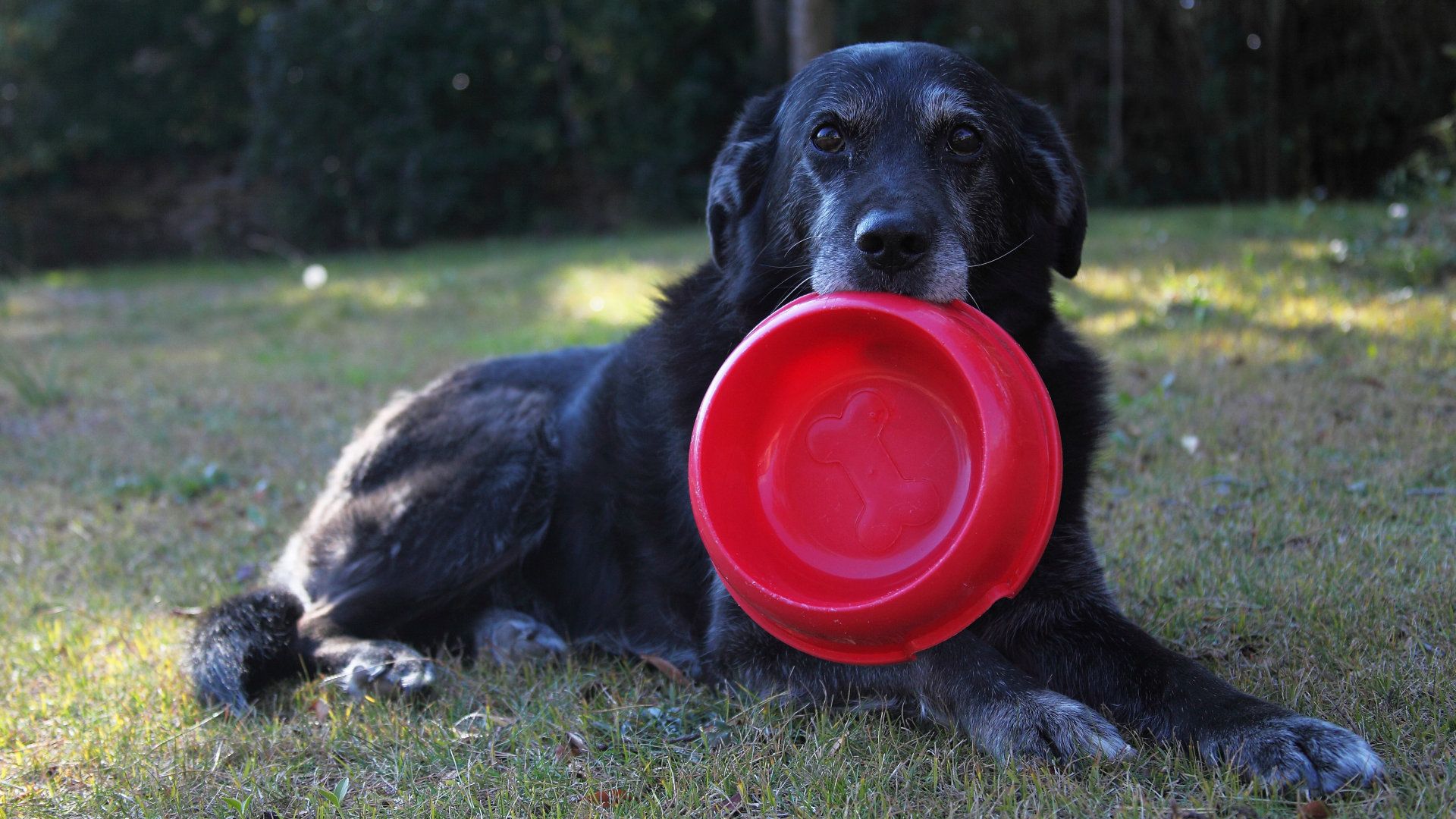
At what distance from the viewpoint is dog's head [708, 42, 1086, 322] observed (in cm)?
268

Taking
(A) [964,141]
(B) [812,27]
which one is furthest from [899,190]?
(B) [812,27]

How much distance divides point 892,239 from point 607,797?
140 centimetres

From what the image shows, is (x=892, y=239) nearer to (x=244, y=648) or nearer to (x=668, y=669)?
(x=668, y=669)

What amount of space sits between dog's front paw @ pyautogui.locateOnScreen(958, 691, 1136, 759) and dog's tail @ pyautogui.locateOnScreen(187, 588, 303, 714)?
6.24 ft

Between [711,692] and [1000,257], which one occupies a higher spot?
[1000,257]

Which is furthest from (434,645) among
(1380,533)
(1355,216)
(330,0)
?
(330,0)

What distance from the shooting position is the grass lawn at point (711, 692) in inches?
90.8

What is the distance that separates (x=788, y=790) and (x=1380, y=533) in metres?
2.19

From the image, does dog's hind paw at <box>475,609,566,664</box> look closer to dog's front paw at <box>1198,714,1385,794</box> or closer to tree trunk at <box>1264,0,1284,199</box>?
dog's front paw at <box>1198,714,1385,794</box>

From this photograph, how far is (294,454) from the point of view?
550cm

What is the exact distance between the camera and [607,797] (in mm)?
2307

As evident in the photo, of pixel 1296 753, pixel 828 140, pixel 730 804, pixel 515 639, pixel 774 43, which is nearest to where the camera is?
pixel 1296 753

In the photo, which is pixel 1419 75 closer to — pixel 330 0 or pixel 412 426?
pixel 412 426

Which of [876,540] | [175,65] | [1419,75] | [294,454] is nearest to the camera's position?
[876,540]
